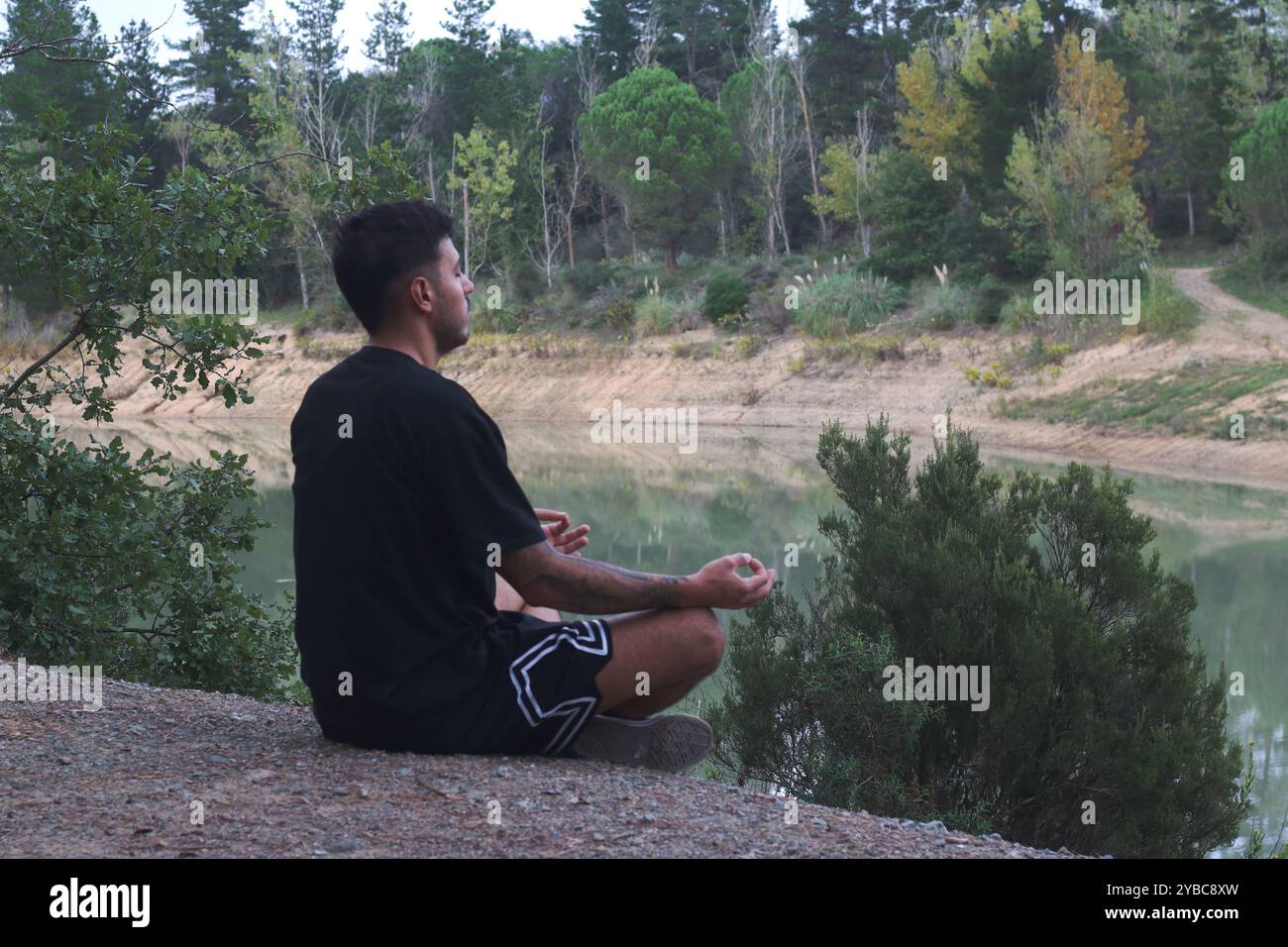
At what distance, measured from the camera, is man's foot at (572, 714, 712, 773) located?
13.3ft

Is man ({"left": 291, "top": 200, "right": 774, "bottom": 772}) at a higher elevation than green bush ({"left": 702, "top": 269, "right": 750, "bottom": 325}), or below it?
below

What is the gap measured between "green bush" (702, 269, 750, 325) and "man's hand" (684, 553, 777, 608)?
103 ft

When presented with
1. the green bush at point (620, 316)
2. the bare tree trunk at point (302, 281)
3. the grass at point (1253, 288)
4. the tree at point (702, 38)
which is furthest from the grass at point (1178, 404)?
the tree at point (702, 38)

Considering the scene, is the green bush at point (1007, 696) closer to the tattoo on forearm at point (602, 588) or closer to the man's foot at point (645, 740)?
the man's foot at point (645, 740)

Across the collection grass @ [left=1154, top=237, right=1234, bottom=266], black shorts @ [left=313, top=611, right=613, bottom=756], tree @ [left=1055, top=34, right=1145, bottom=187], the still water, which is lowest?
the still water

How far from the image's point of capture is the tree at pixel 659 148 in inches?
1635

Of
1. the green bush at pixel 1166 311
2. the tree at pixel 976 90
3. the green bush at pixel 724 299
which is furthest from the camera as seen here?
the green bush at pixel 724 299

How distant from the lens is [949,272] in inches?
1300

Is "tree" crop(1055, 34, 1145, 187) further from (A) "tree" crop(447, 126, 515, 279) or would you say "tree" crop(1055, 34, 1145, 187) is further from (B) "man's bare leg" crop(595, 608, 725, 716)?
(B) "man's bare leg" crop(595, 608, 725, 716)

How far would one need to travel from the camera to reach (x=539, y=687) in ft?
12.6

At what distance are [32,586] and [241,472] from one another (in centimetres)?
148

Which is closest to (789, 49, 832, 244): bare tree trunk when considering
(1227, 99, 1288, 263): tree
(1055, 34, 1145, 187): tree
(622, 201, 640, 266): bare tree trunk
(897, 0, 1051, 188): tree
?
(897, 0, 1051, 188): tree

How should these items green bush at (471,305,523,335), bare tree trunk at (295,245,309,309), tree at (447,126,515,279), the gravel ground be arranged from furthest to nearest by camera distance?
bare tree trunk at (295,245,309,309), tree at (447,126,515,279), green bush at (471,305,523,335), the gravel ground

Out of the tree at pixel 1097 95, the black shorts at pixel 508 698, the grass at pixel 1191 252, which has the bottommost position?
the black shorts at pixel 508 698
